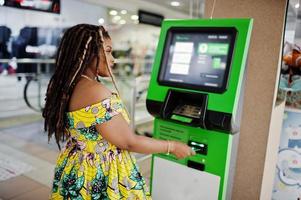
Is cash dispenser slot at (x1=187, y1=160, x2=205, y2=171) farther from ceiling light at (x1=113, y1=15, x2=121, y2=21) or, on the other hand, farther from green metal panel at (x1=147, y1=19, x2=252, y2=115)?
ceiling light at (x1=113, y1=15, x2=121, y2=21)

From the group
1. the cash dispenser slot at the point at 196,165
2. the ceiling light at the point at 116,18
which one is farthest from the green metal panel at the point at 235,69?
the ceiling light at the point at 116,18

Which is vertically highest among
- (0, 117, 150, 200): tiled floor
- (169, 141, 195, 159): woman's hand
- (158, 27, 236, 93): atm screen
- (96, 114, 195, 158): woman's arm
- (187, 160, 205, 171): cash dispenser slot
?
(158, 27, 236, 93): atm screen

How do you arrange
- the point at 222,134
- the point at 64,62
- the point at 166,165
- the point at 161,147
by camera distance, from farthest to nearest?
1. the point at 166,165
2. the point at 222,134
3. the point at 161,147
4. the point at 64,62

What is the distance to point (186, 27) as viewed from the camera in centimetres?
165

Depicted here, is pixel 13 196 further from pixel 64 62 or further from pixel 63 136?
pixel 64 62

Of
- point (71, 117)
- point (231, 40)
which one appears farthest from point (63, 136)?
point (231, 40)

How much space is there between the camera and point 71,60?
124cm

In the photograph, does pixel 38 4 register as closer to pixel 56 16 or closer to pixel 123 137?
pixel 56 16

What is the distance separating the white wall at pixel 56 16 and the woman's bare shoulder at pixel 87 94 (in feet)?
12.8

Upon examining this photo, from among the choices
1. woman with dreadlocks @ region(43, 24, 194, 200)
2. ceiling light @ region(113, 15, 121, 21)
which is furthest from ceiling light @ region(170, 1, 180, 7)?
woman with dreadlocks @ region(43, 24, 194, 200)

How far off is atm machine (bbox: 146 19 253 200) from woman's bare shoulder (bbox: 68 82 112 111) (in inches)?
19.6

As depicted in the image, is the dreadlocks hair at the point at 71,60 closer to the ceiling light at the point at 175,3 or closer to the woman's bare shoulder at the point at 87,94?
the woman's bare shoulder at the point at 87,94

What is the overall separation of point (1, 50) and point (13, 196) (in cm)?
306

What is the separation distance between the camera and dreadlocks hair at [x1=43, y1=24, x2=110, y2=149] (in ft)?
4.05
